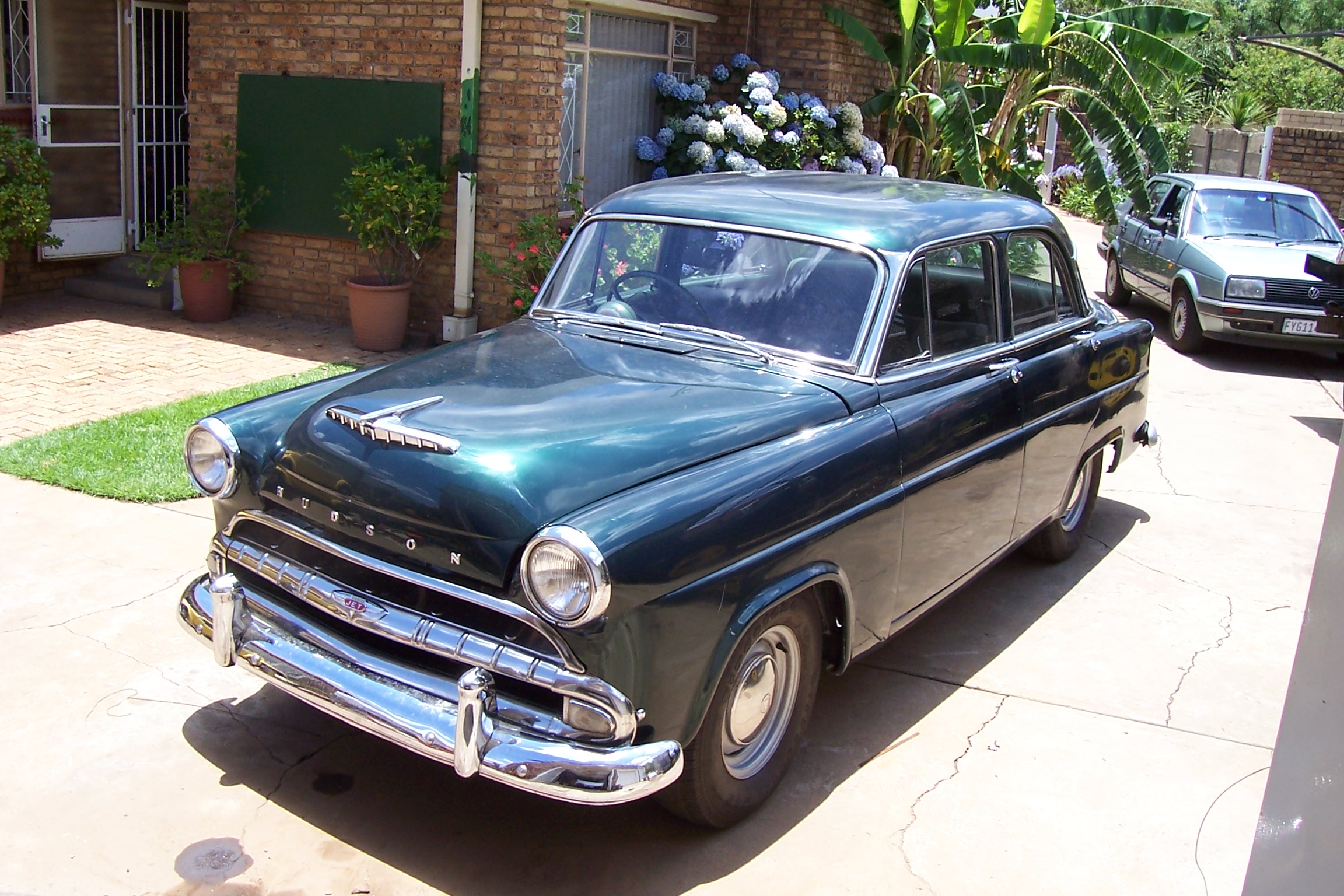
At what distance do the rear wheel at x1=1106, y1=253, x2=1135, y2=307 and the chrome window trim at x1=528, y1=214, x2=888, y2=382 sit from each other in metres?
10.6

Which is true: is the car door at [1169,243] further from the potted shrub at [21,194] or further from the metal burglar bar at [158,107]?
the potted shrub at [21,194]

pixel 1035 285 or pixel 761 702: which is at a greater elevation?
pixel 1035 285

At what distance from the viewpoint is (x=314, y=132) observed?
9.70 m

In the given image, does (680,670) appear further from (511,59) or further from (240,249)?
(240,249)

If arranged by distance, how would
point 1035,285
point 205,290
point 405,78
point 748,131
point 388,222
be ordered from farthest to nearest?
point 748,131 < point 205,290 < point 405,78 < point 388,222 < point 1035,285

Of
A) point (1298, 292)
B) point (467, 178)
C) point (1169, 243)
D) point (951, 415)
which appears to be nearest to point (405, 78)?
point (467, 178)

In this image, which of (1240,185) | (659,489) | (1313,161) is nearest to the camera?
(659,489)

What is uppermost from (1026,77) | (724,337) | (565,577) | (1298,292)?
(1026,77)

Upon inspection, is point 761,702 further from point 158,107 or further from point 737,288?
point 158,107

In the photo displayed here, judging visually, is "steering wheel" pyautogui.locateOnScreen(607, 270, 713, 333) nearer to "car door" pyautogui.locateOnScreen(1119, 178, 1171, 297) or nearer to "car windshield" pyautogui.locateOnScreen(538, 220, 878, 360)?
"car windshield" pyautogui.locateOnScreen(538, 220, 878, 360)

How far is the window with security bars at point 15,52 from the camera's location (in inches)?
393

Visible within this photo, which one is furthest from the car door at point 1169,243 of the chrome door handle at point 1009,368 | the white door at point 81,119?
the white door at point 81,119

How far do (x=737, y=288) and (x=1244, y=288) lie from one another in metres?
8.25

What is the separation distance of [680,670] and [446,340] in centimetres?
663
